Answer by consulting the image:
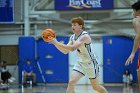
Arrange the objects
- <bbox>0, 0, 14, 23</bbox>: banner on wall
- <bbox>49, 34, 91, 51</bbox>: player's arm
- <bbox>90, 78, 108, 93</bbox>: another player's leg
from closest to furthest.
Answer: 1. <bbox>49, 34, 91, 51</bbox>: player's arm
2. <bbox>90, 78, 108, 93</bbox>: another player's leg
3. <bbox>0, 0, 14, 23</bbox>: banner on wall

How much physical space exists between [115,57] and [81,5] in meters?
3.41

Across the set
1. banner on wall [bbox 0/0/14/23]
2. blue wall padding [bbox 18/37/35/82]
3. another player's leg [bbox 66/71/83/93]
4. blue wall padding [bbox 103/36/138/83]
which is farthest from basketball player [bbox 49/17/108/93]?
banner on wall [bbox 0/0/14/23]

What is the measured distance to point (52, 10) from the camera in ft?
71.5

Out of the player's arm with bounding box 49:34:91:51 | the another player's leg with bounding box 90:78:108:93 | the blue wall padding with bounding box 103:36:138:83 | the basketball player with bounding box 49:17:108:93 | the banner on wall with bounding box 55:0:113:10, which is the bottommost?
the blue wall padding with bounding box 103:36:138:83

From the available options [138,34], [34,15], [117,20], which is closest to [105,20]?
[117,20]

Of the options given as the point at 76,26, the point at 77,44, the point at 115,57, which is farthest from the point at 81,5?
the point at 77,44

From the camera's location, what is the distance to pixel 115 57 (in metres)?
21.1

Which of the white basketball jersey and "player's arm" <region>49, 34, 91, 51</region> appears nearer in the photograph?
"player's arm" <region>49, 34, 91, 51</region>

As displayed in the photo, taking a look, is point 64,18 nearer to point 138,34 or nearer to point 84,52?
point 84,52

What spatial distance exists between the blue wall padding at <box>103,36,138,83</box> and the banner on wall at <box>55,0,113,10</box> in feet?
5.66

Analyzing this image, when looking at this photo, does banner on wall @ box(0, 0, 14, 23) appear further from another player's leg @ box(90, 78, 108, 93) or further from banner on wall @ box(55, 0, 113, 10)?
another player's leg @ box(90, 78, 108, 93)

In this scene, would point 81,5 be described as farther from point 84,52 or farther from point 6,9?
point 84,52

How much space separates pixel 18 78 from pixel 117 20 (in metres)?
6.47

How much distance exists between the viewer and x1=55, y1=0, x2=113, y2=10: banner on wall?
20.9 meters
